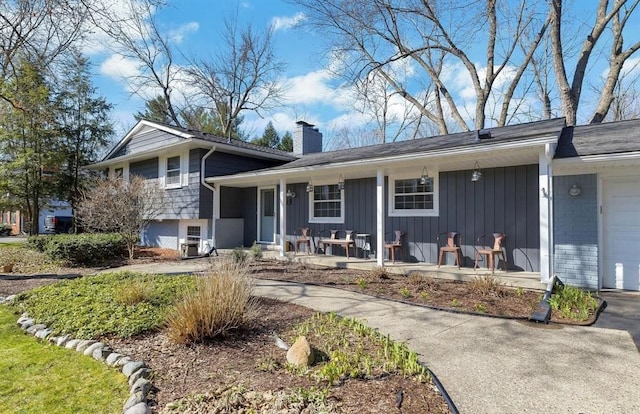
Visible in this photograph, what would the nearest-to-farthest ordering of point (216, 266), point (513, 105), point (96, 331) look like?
point (96, 331) → point (216, 266) → point (513, 105)

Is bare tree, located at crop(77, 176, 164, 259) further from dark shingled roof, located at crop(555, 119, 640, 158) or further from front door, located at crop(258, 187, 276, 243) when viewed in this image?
dark shingled roof, located at crop(555, 119, 640, 158)

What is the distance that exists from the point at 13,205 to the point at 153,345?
717 inches

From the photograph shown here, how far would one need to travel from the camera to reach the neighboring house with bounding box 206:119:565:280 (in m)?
6.31

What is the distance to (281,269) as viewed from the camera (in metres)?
8.41

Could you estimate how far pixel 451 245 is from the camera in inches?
312

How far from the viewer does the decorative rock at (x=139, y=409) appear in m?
2.51

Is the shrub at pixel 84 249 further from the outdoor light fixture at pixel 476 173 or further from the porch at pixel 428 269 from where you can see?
the outdoor light fixture at pixel 476 173

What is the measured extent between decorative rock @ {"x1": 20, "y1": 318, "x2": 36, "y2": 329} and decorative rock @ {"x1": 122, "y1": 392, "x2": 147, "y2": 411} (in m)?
2.71

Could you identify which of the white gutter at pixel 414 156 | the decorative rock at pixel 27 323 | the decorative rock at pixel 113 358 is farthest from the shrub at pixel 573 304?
the decorative rock at pixel 27 323

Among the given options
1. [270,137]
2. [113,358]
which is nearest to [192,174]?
[113,358]

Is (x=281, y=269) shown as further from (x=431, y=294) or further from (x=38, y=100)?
(x=38, y=100)

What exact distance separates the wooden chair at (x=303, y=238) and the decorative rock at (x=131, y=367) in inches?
287

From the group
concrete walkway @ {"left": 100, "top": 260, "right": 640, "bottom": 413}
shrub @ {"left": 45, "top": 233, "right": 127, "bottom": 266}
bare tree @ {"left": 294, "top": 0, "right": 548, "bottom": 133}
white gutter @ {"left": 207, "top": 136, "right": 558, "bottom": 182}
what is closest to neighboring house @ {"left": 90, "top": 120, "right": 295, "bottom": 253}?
white gutter @ {"left": 207, "top": 136, "right": 558, "bottom": 182}

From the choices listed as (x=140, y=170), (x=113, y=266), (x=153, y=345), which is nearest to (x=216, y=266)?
(x=153, y=345)
